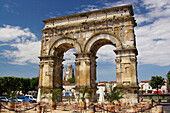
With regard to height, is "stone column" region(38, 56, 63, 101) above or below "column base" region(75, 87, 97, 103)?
above

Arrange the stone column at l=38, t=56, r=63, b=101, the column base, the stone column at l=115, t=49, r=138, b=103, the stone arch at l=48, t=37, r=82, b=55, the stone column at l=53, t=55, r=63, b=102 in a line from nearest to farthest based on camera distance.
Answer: the stone column at l=115, t=49, r=138, b=103, the column base, the stone arch at l=48, t=37, r=82, b=55, the stone column at l=38, t=56, r=63, b=101, the stone column at l=53, t=55, r=63, b=102

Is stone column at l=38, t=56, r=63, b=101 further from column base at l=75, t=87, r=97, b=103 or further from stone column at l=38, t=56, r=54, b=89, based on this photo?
column base at l=75, t=87, r=97, b=103

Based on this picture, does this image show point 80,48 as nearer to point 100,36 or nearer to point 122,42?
point 100,36

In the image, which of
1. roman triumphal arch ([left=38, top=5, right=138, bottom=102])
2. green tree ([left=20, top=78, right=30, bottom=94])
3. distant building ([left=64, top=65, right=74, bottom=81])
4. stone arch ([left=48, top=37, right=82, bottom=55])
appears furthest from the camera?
distant building ([left=64, top=65, right=74, bottom=81])

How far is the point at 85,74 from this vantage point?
18562mm

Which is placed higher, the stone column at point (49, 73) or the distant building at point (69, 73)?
the distant building at point (69, 73)

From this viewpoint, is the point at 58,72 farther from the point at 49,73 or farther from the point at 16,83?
the point at 16,83

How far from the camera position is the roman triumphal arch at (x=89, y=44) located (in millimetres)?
17312

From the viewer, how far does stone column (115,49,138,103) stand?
16.6 m

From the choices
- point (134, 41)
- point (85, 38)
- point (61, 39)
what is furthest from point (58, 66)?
point (134, 41)

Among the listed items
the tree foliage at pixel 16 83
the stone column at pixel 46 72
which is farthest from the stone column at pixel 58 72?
the tree foliage at pixel 16 83

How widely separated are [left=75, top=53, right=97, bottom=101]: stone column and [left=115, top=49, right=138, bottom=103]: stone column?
9.58 feet

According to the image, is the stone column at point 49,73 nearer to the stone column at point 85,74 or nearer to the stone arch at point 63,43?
the stone arch at point 63,43

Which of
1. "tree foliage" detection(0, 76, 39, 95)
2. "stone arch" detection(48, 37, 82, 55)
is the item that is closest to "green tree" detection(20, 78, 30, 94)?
"tree foliage" detection(0, 76, 39, 95)
